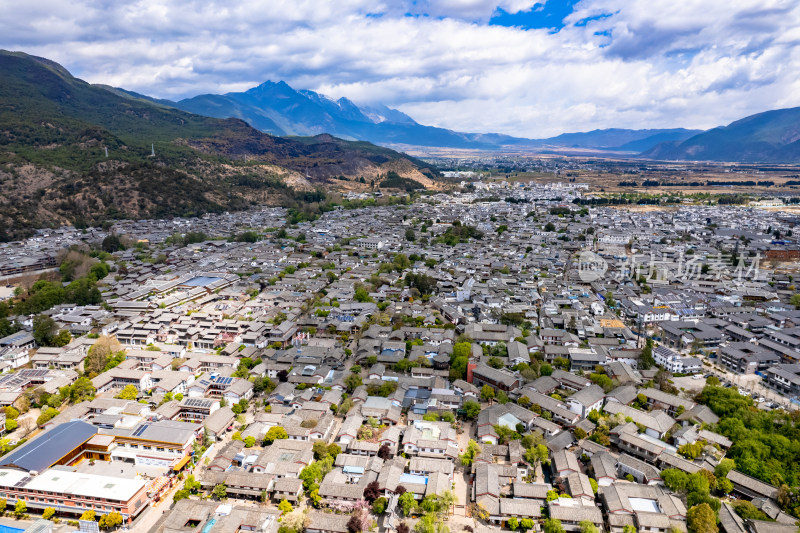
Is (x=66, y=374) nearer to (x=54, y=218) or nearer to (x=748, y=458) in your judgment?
(x=748, y=458)

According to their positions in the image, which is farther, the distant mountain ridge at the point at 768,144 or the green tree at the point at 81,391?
the distant mountain ridge at the point at 768,144

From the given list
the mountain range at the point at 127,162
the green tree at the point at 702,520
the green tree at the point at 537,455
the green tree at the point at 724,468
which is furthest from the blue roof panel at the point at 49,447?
the mountain range at the point at 127,162

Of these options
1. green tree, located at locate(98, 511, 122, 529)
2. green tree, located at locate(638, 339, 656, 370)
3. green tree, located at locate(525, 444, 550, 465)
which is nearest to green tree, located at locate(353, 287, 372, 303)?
green tree, located at locate(638, 339, 656, 370)

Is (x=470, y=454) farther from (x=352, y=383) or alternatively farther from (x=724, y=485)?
(x=724, y=485)

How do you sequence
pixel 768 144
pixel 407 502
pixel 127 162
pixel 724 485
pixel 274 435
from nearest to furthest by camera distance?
1. pixel 407 502
2. pixel 724 485
3. pixel 274 435
4. pixel 127 162
5. pixel 768 144

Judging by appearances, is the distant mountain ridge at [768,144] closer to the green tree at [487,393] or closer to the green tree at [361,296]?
the green tree at [361,296]

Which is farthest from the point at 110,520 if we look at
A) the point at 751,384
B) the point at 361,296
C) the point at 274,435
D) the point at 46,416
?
the point at 751,384
